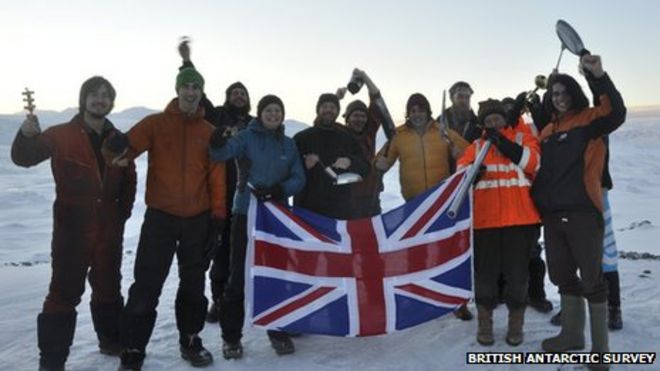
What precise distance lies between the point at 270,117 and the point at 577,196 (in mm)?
2491

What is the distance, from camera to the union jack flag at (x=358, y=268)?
169 inches

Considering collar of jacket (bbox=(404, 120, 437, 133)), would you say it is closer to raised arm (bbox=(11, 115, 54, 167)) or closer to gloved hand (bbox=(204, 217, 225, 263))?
gloved hand (bbox=(204, 217, 225, 263))

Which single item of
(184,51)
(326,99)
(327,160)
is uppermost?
(184,51)

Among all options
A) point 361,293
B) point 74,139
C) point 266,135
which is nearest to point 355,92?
point 266,135

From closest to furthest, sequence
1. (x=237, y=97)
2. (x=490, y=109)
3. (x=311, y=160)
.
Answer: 1. (x=490, y=109)
2. (x=311, y=160)
3. (x=237, y=97)

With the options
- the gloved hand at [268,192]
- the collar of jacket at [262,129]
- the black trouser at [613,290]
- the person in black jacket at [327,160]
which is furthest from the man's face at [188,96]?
the black trouser at [613,290]

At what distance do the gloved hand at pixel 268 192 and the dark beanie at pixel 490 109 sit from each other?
72.1 inches

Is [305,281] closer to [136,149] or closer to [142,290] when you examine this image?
[142,290]

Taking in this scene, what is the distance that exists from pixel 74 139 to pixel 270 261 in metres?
1.85

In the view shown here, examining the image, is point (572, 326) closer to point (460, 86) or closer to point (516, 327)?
point (516, 327)

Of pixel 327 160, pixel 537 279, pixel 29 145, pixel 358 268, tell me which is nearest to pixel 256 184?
pixel 327 160

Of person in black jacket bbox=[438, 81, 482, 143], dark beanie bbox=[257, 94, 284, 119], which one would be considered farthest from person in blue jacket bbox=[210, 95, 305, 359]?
person in black jacket bbox=[438, 81, 482, 143]

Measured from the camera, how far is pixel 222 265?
5105 millimetres

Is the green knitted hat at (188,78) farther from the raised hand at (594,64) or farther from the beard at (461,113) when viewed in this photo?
the raised hand at (594,64)
